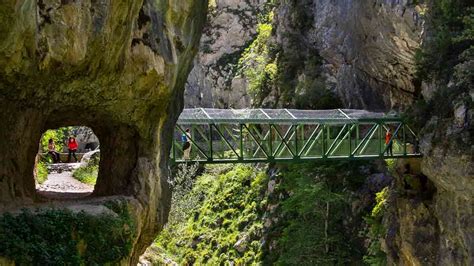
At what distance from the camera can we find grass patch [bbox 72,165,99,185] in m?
25.1

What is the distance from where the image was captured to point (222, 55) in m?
52.3

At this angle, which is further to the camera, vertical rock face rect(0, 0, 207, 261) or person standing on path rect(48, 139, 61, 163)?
person standing on path rect(48, 139, 61, 163)

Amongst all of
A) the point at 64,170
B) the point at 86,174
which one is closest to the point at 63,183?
the point at 86,174

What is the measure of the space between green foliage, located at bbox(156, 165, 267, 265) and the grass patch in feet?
19.3

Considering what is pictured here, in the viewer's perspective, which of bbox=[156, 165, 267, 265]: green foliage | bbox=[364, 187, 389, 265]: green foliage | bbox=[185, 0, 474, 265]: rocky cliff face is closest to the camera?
bbox=[185, 0, 474, 265]: rocky cliff face

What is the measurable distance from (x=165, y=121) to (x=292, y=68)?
20.9m

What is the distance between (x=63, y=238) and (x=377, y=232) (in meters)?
14.3

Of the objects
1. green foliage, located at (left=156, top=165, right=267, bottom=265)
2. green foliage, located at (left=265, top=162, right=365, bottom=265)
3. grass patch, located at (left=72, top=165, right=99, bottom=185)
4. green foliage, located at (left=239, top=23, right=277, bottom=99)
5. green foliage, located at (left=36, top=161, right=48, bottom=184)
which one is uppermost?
green foliage, located at (left=239, top=23, right=277, bottom=99)

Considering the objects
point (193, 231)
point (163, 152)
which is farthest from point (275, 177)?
point (163, 152)

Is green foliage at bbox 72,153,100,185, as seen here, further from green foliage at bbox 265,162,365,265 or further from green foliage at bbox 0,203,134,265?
green foliage at bbox 0,203,134,265

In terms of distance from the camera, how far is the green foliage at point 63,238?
9766 mm

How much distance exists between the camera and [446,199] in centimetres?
1823

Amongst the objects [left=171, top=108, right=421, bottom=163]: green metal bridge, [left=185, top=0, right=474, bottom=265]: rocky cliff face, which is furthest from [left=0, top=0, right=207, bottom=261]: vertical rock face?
[left=185, top=0, right=474, bottom=265]: rocky cliff face

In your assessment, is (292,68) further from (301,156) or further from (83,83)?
(83,83)
